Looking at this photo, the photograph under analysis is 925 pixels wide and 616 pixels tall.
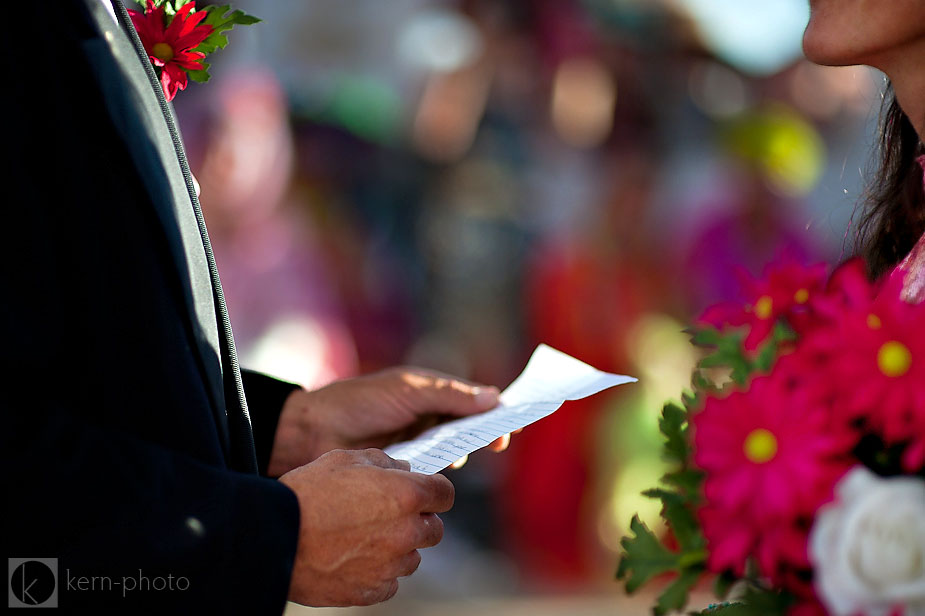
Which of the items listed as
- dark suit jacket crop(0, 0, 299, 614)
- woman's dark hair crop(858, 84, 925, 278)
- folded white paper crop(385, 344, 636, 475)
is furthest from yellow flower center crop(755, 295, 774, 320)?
woman's dark hair crop(858, 84, 925, 278)

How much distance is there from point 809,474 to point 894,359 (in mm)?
122

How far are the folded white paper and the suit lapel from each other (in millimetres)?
313

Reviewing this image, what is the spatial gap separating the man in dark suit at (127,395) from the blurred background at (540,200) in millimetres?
2662

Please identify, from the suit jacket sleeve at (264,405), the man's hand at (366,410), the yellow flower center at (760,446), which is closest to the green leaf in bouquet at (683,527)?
the yellow flower center at (760,446)

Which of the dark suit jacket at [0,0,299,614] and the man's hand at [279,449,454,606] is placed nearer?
the dark suit jacket at [0,0,299,614]

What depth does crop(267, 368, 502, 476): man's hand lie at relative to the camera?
5.02 ft

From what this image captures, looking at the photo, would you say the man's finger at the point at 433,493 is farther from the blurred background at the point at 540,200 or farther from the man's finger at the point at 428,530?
the blurred background at the point at 540,200

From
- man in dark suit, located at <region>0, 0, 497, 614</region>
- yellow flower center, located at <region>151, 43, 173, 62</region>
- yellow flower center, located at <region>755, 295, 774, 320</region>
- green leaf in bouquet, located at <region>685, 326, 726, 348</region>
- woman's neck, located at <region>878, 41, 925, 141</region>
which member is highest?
woman's neck, located at <region>878, 41, 925, 141</region>

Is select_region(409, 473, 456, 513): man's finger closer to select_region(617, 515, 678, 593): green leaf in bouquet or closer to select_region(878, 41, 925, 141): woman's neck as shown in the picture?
select_region(617, 515, 678, 593): green leaf in bouquet

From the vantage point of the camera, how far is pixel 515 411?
1436 mm

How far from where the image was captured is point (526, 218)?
13.9 feet

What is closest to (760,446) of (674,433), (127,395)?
(674,433)

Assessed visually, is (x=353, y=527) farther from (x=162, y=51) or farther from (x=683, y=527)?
(x=162, y=51)

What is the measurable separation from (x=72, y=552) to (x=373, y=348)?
3132mm
